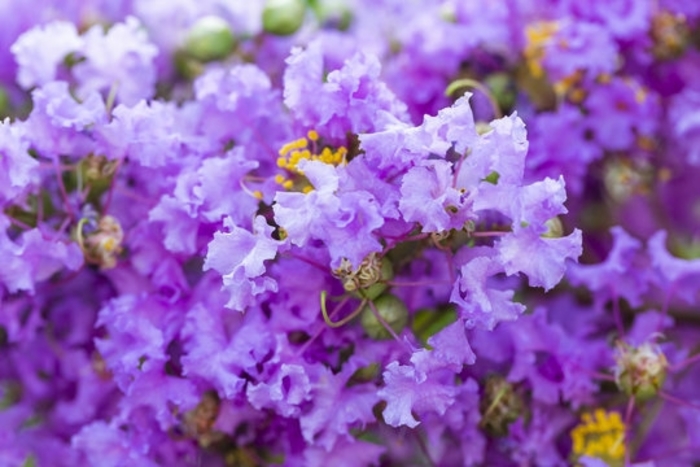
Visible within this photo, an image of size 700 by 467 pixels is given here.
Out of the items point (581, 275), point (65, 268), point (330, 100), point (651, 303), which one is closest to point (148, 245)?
point (65, 268)

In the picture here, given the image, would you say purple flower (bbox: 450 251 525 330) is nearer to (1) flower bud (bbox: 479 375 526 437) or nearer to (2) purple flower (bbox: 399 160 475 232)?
(2) purple flower (bbox: 399 160 475 232)

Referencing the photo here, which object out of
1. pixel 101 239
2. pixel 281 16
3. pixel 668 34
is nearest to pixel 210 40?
pixel 281 16

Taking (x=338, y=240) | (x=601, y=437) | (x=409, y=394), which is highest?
(x=338, y=240)

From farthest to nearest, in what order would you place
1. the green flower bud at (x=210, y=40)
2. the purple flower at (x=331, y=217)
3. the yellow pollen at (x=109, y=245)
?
the green flower bud at (x=210, y=40)
the yellow pollen at (x=109, y=245)
the purple flower at (x=331, y=217)

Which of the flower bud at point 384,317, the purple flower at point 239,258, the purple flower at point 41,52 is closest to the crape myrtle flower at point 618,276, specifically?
the flower bud at point 384,317

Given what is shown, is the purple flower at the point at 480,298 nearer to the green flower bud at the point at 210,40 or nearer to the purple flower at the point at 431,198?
the purple flower at the point at 431,198

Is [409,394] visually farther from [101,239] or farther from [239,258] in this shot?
[101,239]

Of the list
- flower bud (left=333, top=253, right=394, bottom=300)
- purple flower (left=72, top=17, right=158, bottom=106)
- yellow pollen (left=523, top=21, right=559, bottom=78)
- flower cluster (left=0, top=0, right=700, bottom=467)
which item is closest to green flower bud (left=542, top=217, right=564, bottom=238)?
flower cluster (left=0, top=0, right=700, bottom=467)
